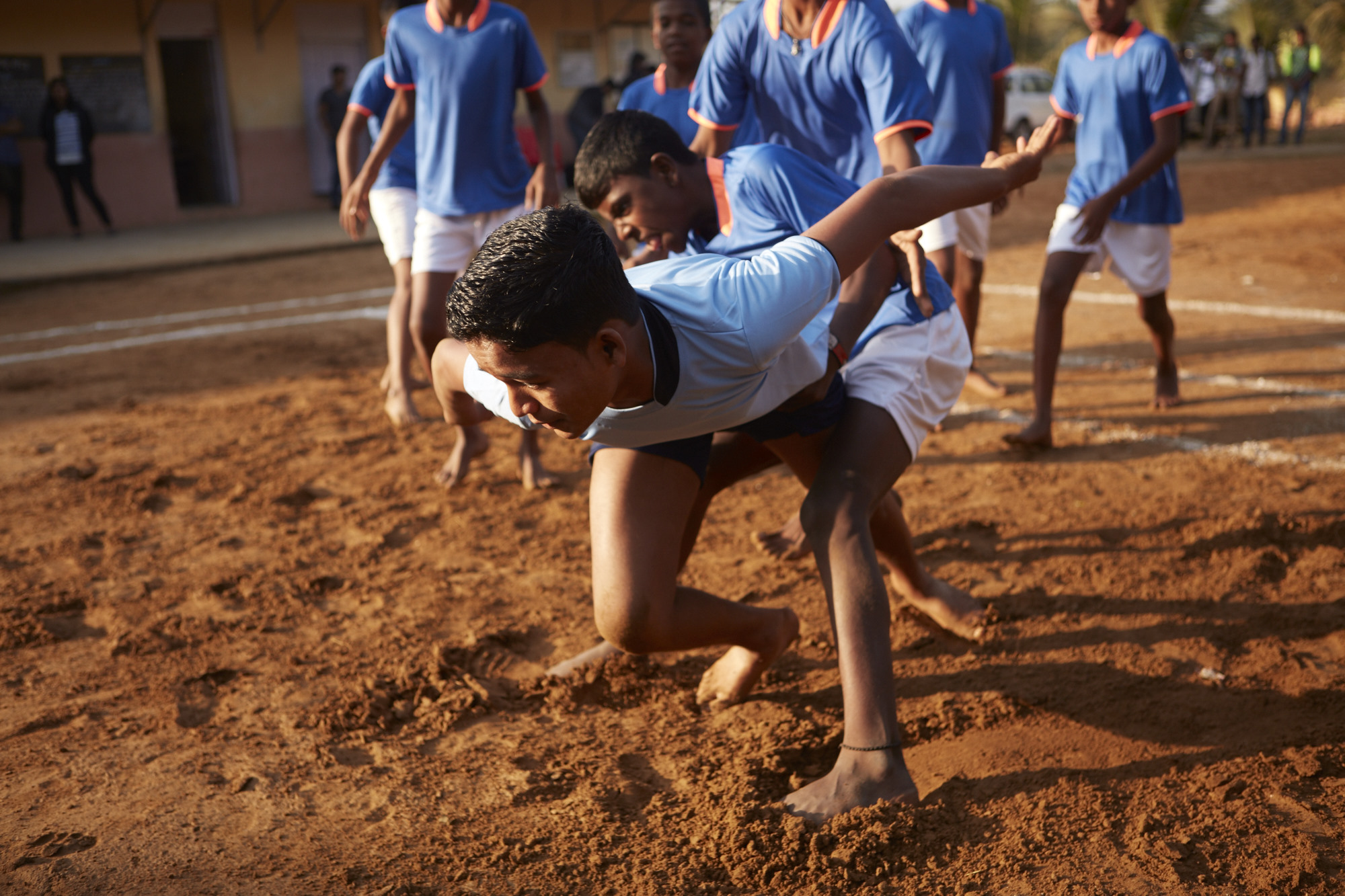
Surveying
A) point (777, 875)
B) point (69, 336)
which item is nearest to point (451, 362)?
point (777, 875)

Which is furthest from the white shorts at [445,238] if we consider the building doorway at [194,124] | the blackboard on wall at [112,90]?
the building doorway at [194,124]

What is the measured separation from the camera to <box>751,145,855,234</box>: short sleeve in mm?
2799

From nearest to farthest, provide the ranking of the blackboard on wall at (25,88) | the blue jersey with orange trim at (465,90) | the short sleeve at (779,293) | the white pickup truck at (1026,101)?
1. the short sleeve at (779,293)
2. the blue jersey with orange trim at (465,90)
3. the blackboard on wall at (25,88)
4. the white pickup truck at (1026,101)

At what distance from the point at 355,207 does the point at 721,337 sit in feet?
10.8

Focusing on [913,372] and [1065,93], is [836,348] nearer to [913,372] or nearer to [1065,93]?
[913,372]

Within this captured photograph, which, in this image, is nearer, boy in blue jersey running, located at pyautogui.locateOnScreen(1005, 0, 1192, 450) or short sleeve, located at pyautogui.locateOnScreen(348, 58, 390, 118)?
boy in blue jersey running, located at pyautogui.locateOnScreen(1005, 0, 1192, 450)

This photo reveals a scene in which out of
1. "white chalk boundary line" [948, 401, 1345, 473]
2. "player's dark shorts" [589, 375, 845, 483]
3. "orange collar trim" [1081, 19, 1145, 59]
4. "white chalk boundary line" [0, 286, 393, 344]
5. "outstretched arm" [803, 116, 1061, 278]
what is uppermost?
"orange collar trim" [1081, 19, 1145, 59]

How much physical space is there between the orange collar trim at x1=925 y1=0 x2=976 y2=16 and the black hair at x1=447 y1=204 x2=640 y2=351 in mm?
3632

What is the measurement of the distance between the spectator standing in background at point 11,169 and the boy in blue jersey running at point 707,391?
Result: 13.0 meters

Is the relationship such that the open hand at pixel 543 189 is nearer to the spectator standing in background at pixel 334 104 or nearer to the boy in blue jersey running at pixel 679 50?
the boy in blue jersey running at pixel 679 50

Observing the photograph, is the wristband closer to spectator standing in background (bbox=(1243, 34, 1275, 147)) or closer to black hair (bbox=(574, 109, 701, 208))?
black hair (bbox=(574, 109, 701, 208))

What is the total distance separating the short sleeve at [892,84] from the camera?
3.56 metres

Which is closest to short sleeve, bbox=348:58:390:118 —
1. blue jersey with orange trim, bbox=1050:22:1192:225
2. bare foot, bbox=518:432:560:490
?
bare foot, bbox=518:432:560:490

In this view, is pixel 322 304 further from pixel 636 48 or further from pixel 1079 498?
pixel 636 48
